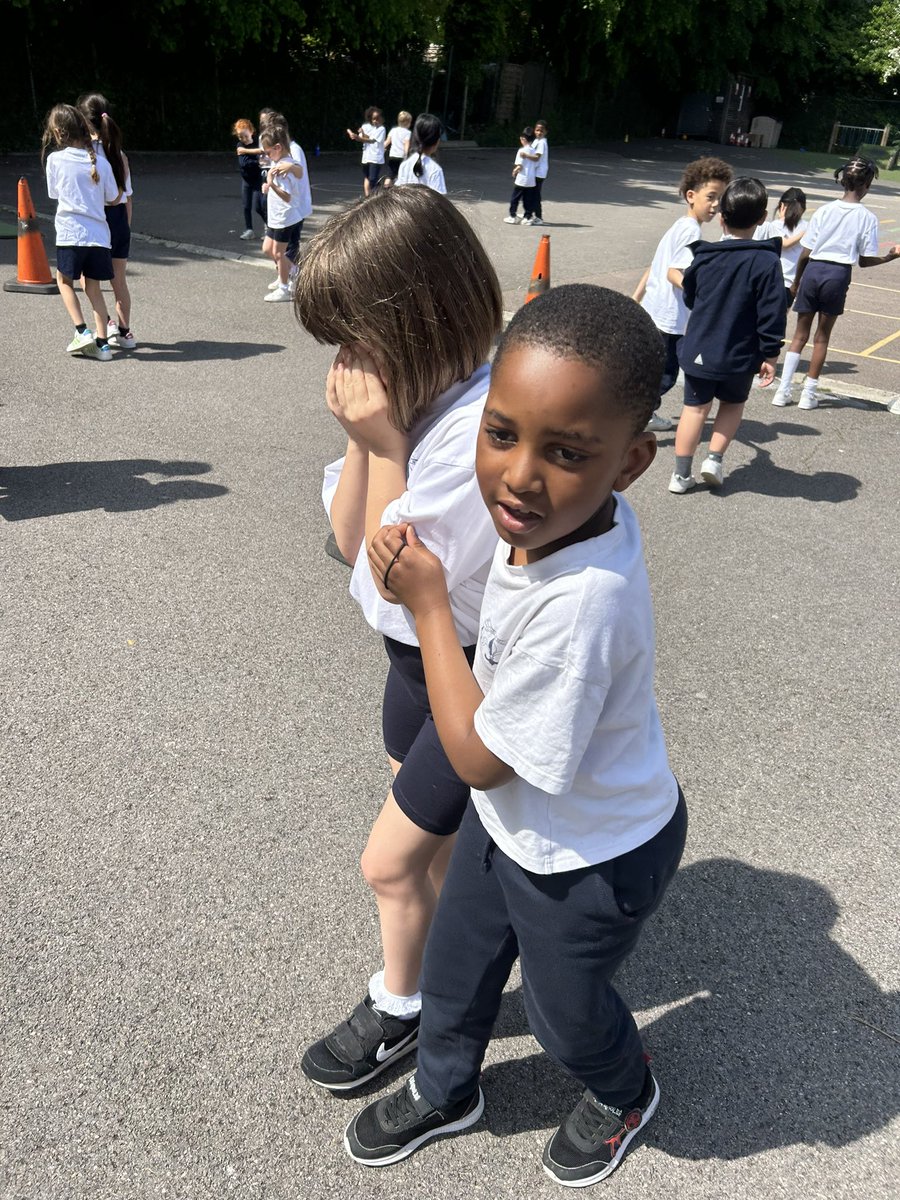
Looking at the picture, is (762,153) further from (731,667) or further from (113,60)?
(731,667)

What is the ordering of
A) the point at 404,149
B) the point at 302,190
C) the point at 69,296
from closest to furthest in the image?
the point at 69,296, the point at 302,190, the point at 404,149

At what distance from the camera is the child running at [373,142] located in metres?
16.8

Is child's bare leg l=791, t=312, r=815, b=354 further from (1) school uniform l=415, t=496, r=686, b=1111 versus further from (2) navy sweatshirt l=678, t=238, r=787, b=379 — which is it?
(1) school uniform l=415, t=496, r=686, b=1111

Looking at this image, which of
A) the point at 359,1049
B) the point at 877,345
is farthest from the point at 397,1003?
the point at 877,345

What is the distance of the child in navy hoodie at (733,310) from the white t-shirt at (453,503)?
4076 mm

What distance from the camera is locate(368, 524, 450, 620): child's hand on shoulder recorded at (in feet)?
5.41

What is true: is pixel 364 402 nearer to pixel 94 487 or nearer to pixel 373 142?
pixel 94 487

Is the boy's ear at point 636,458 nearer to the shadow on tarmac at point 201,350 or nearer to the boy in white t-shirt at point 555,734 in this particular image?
the boy in white t-shirt at point 555,734

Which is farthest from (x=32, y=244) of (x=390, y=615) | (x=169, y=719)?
(x=390, y=615)

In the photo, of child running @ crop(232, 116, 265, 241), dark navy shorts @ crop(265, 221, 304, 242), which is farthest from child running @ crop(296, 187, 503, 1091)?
child running @ crop(232, 116, 265, 241)

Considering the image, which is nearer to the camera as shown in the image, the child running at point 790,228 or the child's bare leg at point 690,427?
the child's bare leg at point 690,427

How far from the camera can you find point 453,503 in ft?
5.70

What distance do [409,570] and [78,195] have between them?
22.7 feet

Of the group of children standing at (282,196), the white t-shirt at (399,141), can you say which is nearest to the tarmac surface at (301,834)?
the group of children standing at (282,196)
